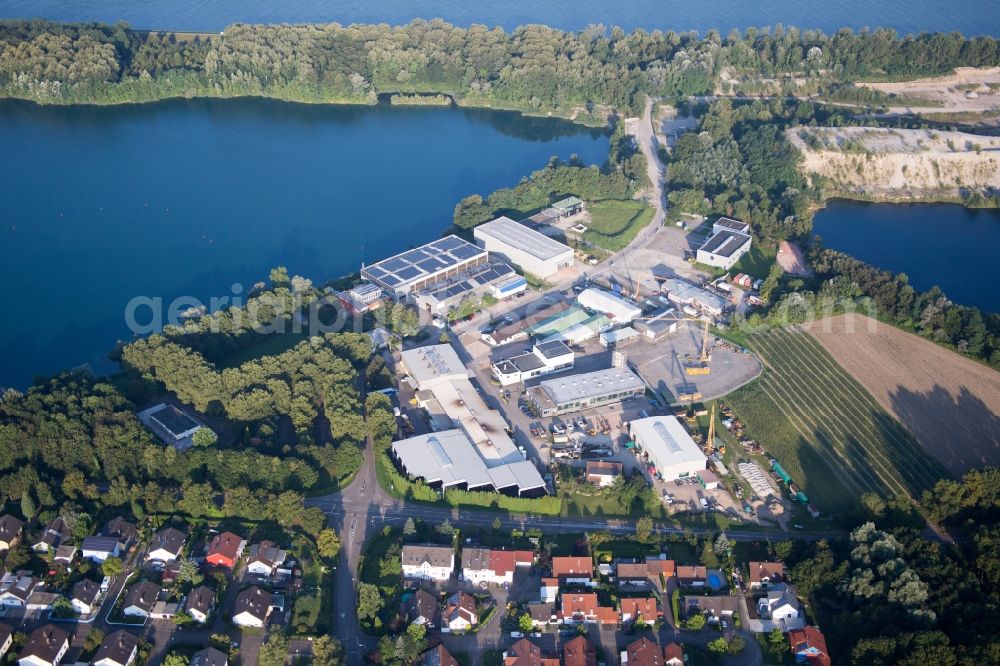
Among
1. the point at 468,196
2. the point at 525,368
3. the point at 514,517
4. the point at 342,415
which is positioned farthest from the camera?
the point at 468,196

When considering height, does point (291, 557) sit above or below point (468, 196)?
below

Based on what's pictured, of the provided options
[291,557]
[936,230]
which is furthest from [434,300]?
[936,230]

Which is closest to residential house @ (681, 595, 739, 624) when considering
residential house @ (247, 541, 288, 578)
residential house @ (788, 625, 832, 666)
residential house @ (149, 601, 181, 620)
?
residential house @ (788, 625, 832, 666)

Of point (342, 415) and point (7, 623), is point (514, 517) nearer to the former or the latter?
point (342, 415)

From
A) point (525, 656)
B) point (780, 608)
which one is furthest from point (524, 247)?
point (525, 656)

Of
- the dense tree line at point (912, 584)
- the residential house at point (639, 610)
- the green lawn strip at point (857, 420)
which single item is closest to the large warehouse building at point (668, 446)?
the dense tree line at point (912, 584)

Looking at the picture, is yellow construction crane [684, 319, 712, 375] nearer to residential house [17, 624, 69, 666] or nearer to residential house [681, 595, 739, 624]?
residential house [681, 595, 739, 624]
